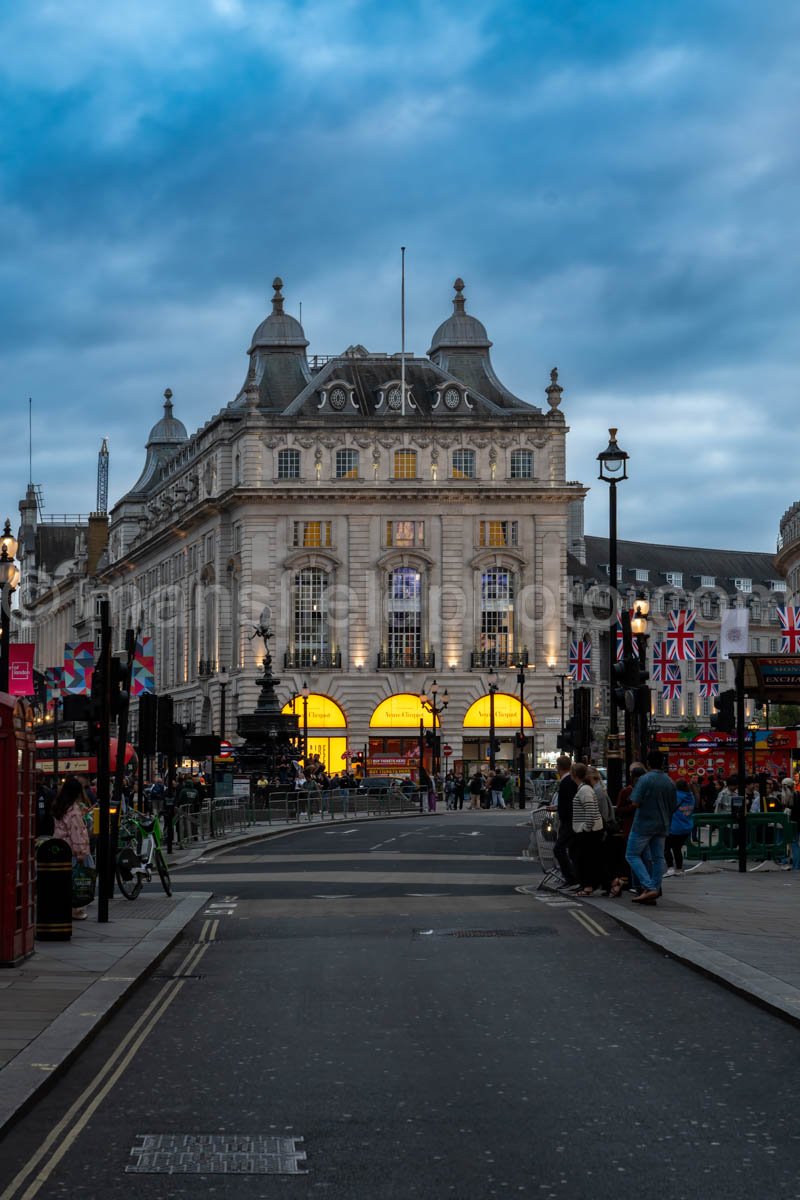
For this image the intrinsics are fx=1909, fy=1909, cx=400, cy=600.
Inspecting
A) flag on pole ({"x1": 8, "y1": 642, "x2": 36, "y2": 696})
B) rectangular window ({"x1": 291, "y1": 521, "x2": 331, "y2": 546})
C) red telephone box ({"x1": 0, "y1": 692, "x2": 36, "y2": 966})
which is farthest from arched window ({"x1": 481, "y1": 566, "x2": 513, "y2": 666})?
red telephone box ({"x1": 0, "y1": 692, "x2": 36, "y2": 966})

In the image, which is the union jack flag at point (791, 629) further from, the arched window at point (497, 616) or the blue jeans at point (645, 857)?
the arched window at point (497, 616)

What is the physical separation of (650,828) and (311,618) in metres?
85.1

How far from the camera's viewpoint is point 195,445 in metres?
124

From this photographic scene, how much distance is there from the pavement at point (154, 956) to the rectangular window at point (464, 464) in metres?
79.8

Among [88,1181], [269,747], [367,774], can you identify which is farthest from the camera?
[367,774]

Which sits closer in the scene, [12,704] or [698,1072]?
[698,1072]

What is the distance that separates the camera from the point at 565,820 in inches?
984

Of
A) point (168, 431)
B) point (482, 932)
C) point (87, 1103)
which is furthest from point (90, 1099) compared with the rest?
point (168, 431)

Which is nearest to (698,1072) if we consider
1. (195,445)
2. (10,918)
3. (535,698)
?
(10,918)

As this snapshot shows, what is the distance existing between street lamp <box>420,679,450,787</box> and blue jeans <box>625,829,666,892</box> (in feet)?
220

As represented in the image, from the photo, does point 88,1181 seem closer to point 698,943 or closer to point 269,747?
point 698,943

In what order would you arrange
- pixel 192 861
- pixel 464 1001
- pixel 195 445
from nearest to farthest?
pixel 464 1001 < pixel 192 861 < pixel 195 445

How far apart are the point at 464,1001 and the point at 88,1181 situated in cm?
606

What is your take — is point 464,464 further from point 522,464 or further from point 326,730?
point 326,730
